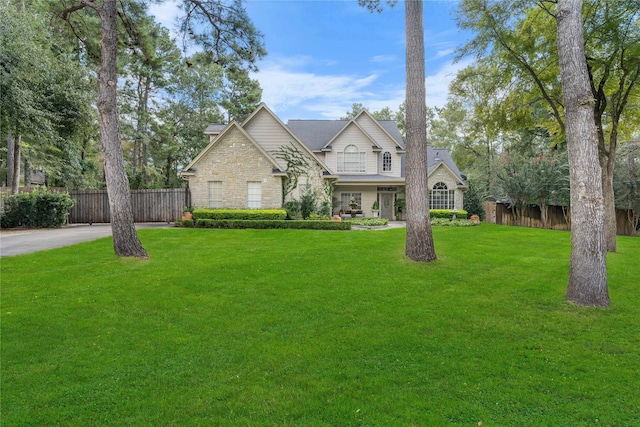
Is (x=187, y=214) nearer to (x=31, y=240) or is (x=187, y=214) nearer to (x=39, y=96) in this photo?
(x=31, y=240)

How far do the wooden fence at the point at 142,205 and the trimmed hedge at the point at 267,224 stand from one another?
350 centimetres

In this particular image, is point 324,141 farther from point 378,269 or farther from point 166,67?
point 378,269

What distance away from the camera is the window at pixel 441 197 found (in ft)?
78.7

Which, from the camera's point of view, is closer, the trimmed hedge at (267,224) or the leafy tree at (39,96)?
the leafy tree at (39,96)

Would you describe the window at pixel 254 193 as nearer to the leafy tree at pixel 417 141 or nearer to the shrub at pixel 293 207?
the shrub at pixel 293 207

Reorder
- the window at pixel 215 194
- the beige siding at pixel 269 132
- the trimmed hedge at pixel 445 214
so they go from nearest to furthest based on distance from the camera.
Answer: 1. the window at pixel 215 194
2. the beige siding at pixel 269 132
3. the trimmed hedge at pixel 445 214

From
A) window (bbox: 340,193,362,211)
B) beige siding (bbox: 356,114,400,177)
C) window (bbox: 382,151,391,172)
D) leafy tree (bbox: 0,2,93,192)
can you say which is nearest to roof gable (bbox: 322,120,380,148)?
beige siding (bbox: 356,114,400,177)

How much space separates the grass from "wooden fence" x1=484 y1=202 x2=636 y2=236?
43.5 feet

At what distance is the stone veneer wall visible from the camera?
17172 mm

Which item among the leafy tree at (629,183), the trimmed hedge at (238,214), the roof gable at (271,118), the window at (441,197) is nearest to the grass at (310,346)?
the trimmed hedge at (238,214)

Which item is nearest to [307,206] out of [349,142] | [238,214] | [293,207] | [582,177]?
[293,207]

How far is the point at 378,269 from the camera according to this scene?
303 inches

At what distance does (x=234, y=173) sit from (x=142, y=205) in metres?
5.92

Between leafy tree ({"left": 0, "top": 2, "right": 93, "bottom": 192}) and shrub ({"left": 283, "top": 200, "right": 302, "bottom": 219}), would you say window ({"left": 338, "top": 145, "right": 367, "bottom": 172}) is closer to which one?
shrub ({"left": 283, "top": 200, "right": 302, "bottom": 219})
